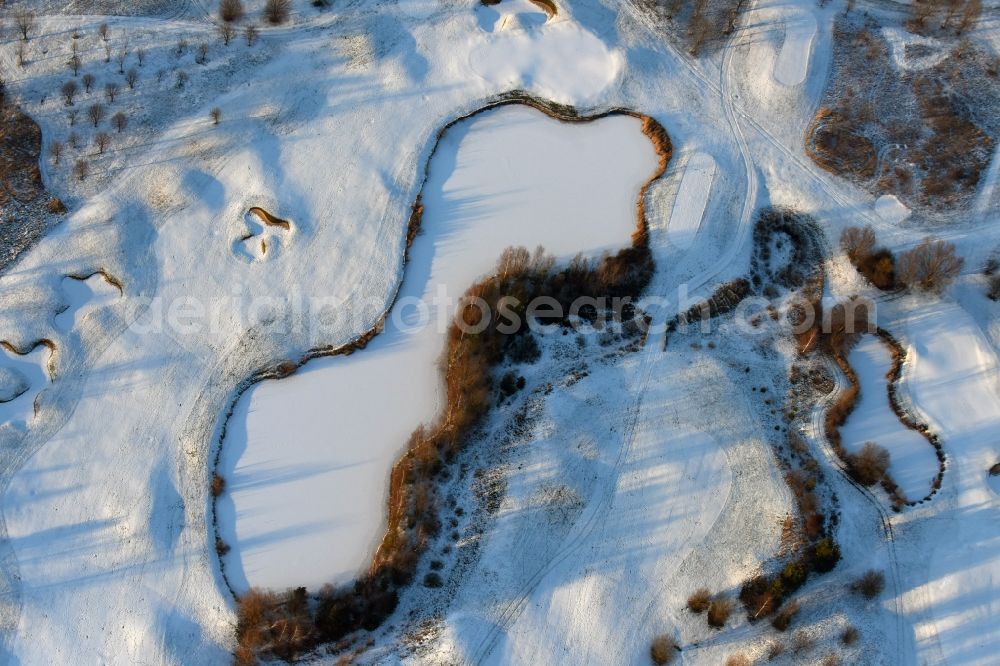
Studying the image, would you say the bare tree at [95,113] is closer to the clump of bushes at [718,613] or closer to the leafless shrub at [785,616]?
the clump of bushes at [718,613]

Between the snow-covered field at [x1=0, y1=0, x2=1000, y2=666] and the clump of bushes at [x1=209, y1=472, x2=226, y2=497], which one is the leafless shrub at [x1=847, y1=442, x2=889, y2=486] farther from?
the clump of bushes at [x1=209, y1=472, x2=226, y2=497]

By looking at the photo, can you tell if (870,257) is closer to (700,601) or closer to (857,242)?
(857,242)

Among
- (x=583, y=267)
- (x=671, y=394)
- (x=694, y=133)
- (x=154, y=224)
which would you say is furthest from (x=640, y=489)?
(x=154, y=224)

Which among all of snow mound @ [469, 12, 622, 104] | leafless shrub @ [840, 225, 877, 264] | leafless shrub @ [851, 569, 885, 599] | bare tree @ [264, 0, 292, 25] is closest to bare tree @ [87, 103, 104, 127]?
bare tree @ [264, 0, 292, 25]

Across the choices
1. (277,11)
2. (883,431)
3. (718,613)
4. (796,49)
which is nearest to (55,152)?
(277,11)

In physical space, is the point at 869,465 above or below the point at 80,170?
below

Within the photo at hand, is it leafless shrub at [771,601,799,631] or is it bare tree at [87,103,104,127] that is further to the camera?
bare tree at [87,103,104,127]
